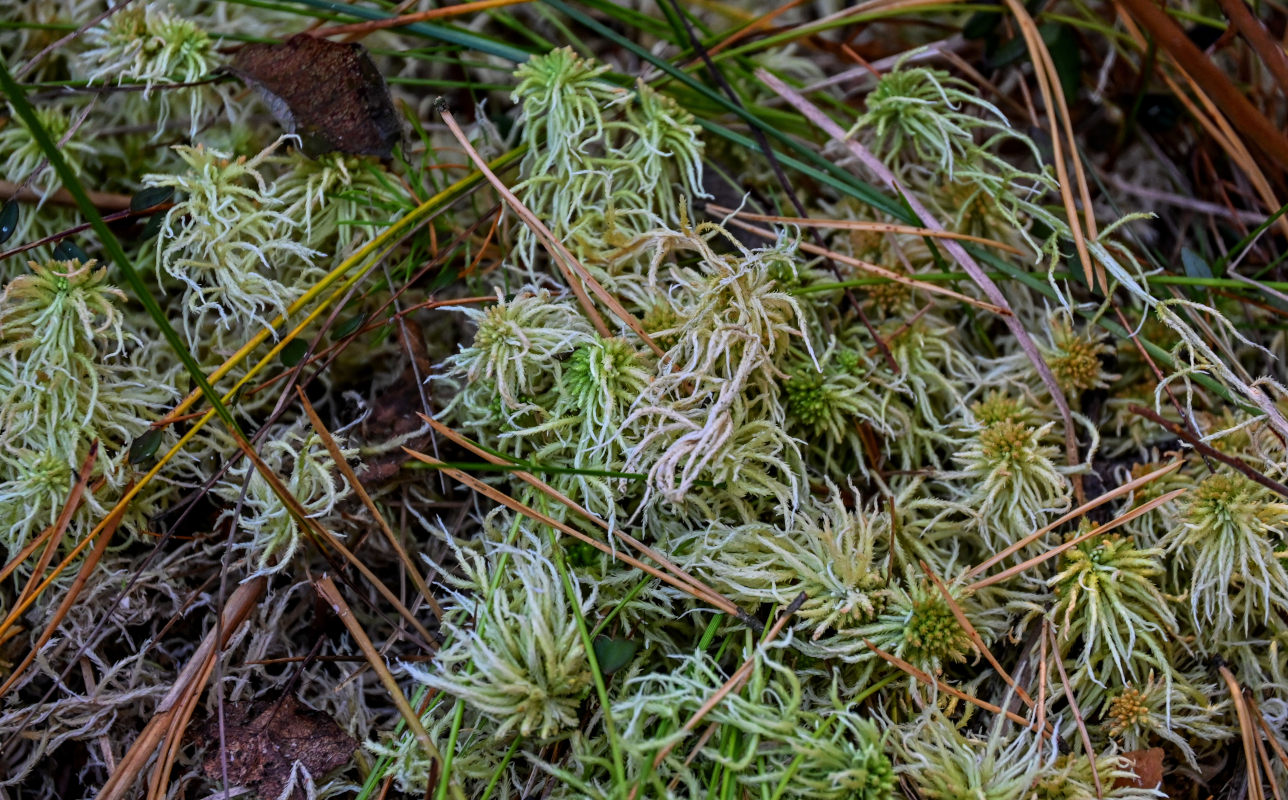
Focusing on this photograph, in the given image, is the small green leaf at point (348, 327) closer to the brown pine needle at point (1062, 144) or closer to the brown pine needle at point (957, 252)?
the brown pine needle at point (957, 252)

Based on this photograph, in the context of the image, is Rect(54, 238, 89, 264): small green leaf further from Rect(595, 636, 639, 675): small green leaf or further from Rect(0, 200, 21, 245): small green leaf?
Rect(595, 636, 639, 675): small green leaf

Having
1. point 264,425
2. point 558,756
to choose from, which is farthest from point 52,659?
point 558,756

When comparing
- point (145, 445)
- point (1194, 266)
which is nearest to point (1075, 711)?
point (1194, 266)

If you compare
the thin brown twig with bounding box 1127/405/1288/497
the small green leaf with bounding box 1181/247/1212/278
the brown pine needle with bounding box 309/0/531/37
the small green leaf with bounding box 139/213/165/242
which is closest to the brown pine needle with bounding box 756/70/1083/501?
the thin brown twig with bounding box 1127/405/1288/497

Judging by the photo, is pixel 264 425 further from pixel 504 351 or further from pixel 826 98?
pixel 826 98

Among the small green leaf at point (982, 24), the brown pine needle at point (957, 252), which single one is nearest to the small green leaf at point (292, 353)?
the brown pine needle at point (957, 252)
